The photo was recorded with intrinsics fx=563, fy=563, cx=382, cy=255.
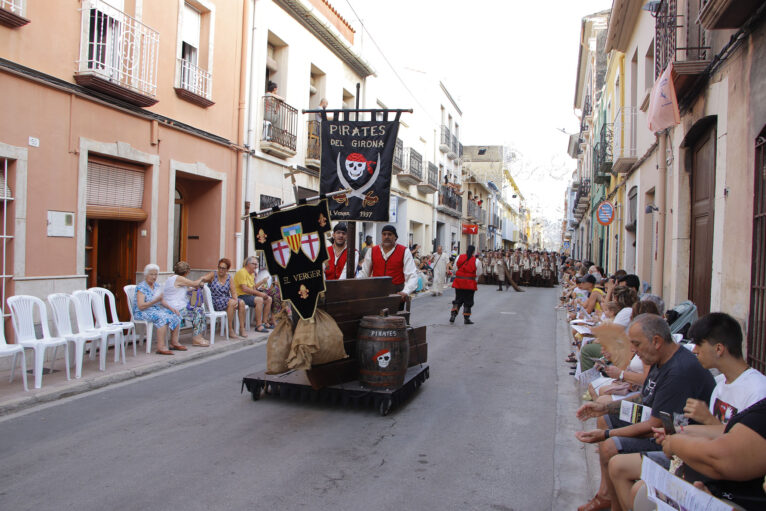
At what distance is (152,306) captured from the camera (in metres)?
8.76

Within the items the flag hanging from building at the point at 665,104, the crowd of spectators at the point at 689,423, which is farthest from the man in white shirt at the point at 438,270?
the crowd of spectators at the point at 689,423

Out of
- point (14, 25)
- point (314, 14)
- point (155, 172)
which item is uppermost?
point (314, 14)

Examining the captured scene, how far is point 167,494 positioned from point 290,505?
34.0 inches

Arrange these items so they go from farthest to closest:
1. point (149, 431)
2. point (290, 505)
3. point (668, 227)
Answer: point (668, 227) < point (149, 431) < point (290, 505)

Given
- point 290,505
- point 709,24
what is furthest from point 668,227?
point 290,505

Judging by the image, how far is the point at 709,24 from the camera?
5.61m

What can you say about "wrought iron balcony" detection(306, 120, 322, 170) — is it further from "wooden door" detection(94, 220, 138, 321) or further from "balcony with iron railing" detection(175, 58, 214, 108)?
"wooden door" detection(94, 220, 138, 321)

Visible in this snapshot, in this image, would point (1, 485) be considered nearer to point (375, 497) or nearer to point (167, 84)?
point (375, 497)

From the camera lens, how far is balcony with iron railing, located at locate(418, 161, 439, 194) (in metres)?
29.2

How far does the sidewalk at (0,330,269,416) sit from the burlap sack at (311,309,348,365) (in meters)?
3.18

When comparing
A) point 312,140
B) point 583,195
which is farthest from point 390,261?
point 583,195

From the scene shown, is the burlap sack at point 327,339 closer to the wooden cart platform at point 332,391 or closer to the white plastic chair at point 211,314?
the wooden cart platform at point 332,391

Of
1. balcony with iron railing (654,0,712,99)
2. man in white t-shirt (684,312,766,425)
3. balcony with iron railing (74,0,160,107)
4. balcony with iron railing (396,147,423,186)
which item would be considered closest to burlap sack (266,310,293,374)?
man in white t-shirt (684,312,766,425)

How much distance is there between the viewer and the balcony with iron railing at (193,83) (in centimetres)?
1126
